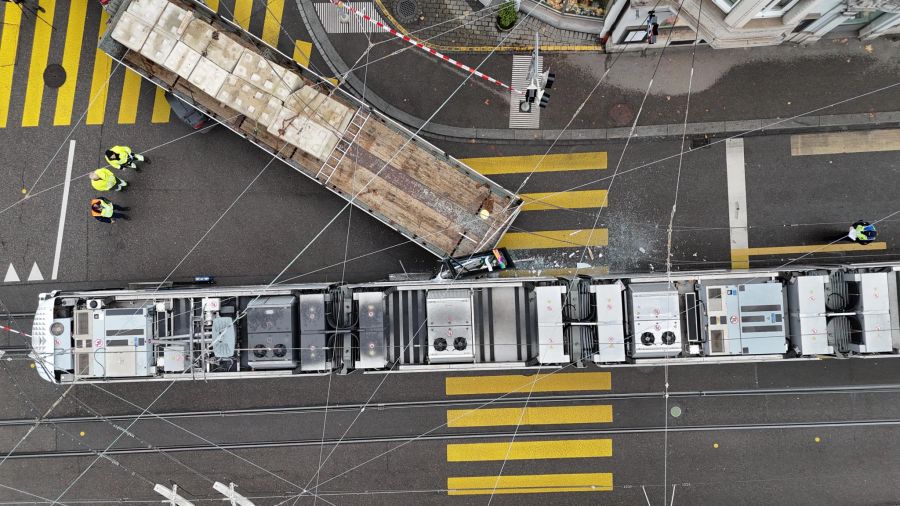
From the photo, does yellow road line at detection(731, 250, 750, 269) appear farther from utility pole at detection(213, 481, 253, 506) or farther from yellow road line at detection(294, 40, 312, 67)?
utility pole at detection(213, 481, 253, 506)

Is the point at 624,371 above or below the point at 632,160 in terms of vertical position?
below

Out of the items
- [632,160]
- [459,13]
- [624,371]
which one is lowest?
[624,371]

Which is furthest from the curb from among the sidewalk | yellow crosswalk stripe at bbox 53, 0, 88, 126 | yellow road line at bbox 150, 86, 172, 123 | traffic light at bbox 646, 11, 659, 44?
yellow crosswalk stripe at bbox 53, 0, 88, 126

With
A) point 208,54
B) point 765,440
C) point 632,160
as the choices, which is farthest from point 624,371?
point 208,54

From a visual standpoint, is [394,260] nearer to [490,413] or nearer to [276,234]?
[276,234]

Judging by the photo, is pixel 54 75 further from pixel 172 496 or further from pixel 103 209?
pixel 172 496

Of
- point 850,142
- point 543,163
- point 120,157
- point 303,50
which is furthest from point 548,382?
point 120,157
